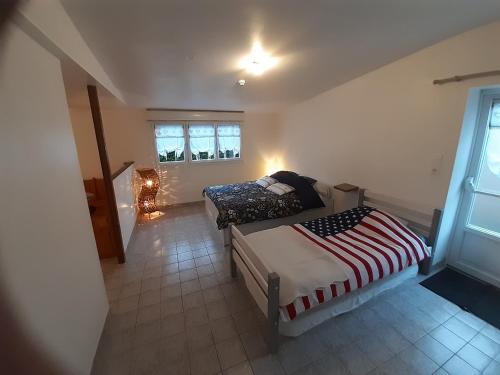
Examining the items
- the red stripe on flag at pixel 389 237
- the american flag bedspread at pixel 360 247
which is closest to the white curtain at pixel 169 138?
the american flag bedspread at pixel 360 247

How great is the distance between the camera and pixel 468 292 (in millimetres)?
1990

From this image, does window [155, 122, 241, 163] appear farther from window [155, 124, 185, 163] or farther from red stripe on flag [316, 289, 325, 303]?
red stripe on flag [316, 289, 325, 303]

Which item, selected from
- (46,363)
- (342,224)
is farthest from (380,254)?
(46,363)

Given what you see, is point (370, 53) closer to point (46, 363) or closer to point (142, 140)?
point (46, 363)

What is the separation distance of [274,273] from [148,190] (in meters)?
3.33

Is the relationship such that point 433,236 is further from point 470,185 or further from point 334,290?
point 334,290

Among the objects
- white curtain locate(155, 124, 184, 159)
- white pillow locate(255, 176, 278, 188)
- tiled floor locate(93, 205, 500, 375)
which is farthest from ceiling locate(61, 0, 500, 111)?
tiled floor locate(93, 205, 500, 375)

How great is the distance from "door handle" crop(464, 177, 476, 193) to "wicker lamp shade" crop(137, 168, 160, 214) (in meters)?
4.41

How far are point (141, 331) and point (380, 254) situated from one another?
210 centimetres

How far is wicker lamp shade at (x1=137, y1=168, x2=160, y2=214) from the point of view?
3.84 metres

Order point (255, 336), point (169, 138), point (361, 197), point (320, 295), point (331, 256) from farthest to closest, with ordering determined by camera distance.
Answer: point (169, 138)
point (361, 197)
point (331, 256)
point (255, 336)
point (320, 295)

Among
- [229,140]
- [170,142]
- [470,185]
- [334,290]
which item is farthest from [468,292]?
[170,142]

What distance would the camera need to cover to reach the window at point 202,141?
4.48 m

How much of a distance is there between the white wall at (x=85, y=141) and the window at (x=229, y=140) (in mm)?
2355
